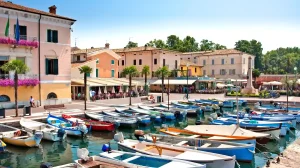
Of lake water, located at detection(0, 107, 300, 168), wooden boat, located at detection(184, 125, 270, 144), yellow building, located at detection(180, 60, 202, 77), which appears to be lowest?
lake water, located at detection(0, 107, 300, 168)

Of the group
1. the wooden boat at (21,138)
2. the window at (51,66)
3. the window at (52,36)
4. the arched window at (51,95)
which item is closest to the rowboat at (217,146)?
the wooden boat at (21,138)

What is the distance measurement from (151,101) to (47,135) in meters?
21.4

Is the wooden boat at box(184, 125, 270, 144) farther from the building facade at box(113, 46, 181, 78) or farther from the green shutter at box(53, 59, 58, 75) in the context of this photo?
the building facade at box(113, 46, 181, 78)

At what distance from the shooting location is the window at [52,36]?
3633 cm

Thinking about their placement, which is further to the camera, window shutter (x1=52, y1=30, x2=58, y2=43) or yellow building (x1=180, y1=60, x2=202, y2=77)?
yellow building (x1=180, y1=60, x2=202, y2=77)

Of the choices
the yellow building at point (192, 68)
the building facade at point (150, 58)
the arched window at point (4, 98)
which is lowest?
the arched window at point (4, 98)

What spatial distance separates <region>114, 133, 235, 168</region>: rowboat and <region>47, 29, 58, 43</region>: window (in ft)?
79.1

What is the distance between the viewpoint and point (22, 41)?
3300cm

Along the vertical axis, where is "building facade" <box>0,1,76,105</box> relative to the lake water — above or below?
above

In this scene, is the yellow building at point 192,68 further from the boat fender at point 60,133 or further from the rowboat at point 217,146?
the rowboat at point 217,146

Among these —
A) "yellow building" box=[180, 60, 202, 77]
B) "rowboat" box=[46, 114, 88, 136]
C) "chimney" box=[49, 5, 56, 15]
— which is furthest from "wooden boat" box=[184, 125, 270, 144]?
"yellow building" box=[180, 60, 202, 77]

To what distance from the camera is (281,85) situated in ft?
221

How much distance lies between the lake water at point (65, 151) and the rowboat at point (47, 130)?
16.8 inches

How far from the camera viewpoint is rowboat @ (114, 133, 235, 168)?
1338cm
